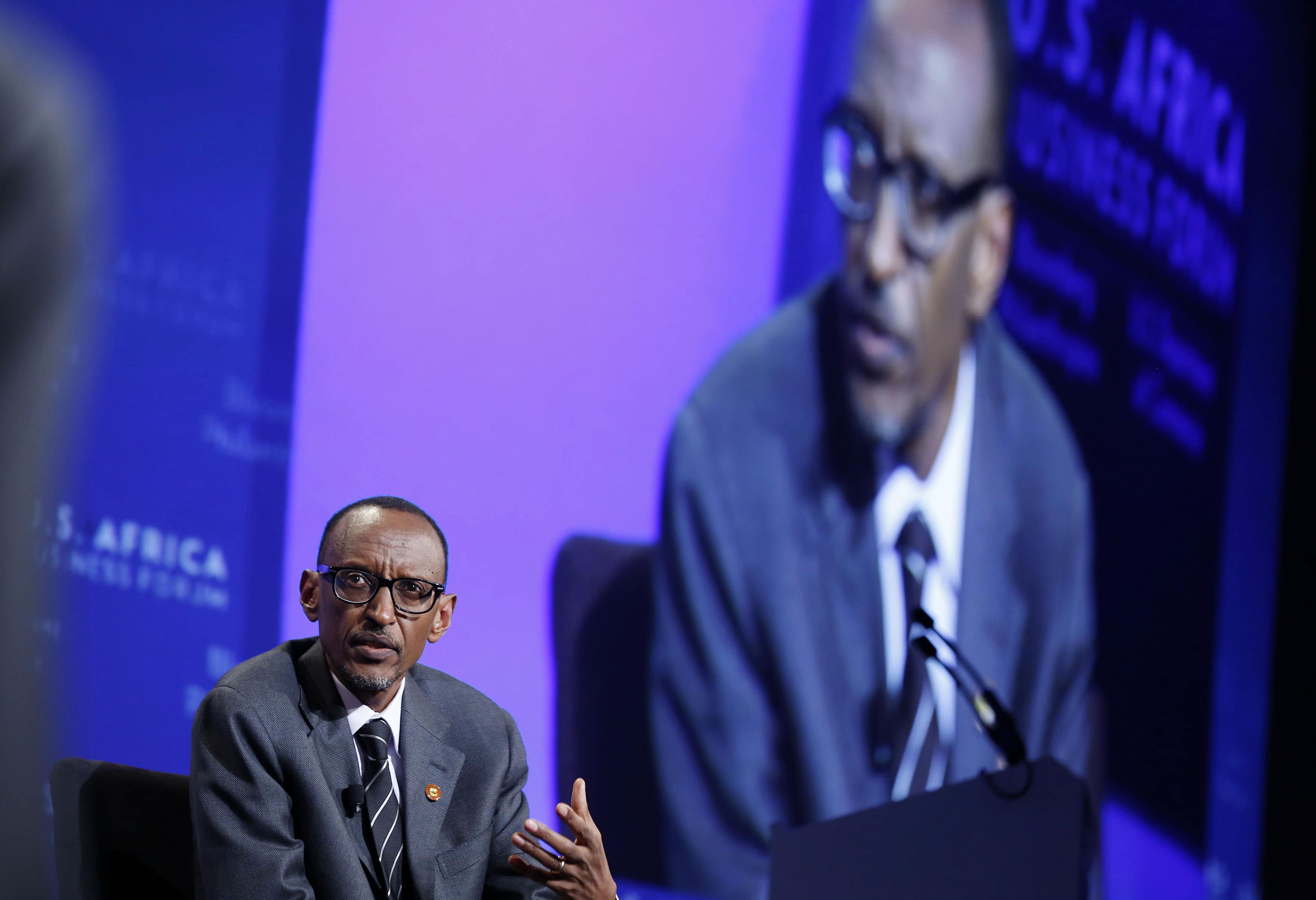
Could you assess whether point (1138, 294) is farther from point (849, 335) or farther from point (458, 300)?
point (458, 300)

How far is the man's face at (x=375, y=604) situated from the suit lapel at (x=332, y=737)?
0.08ft

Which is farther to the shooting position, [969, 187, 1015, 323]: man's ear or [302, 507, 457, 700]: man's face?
[969, 187, 1015, 323]: man's ear

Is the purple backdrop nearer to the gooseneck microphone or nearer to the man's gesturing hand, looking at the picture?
the gooseneck microphone

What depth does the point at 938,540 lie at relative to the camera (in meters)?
4.06

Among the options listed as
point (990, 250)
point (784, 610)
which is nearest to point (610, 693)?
point (784, 610)

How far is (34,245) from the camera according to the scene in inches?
101

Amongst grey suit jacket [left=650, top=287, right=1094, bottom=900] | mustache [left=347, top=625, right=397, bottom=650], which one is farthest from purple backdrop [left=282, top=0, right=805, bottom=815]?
mustache [left=347, top=625, right=397, bottom=650]

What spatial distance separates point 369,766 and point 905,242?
9.01 ft

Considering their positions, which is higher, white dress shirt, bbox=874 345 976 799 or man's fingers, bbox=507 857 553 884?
white dress shirt, bbox=874 345 976 799

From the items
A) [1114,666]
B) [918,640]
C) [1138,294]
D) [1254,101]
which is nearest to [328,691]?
[918,640]

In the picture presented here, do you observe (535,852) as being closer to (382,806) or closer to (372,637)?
(382,806)

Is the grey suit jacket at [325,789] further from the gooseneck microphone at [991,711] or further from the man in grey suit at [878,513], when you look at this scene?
→ the man in grey suit at [878,513]

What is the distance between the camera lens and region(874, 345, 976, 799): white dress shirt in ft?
12.7

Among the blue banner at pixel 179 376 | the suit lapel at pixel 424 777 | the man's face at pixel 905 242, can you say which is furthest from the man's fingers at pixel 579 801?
the man's face at pixel 905 242
